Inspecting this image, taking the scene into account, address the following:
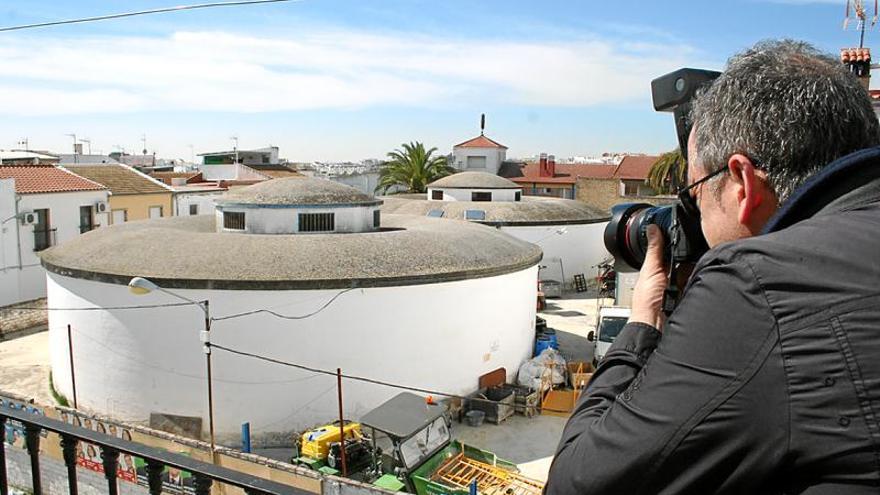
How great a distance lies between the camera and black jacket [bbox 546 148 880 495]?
116cm

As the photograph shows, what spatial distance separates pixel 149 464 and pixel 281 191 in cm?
1378

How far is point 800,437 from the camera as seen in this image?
1181 millimetres

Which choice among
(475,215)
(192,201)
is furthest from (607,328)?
(192,201)

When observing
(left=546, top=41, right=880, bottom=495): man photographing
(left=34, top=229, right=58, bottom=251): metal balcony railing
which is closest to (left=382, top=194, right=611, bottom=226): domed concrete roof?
(left=34, top=229, right=58, bottom=251): metal balcony railing

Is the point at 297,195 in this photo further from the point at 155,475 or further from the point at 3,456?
the point at 155,475

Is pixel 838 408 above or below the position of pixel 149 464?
above

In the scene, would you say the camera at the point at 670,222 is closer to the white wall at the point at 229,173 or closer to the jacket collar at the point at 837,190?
the jacket collar at the point at 837,190

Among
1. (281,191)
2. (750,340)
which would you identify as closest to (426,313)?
(281,191)

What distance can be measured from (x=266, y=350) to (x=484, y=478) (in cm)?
497

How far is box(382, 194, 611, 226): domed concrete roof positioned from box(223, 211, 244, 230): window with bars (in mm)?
12437

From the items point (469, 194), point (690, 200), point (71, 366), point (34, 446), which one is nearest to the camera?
point (690, 200)

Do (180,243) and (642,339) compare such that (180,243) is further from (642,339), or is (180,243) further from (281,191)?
(642,339)

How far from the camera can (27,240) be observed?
76.4 feet

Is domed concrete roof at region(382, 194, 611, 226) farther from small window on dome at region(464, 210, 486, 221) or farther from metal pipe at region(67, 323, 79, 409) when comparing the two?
metal pipe at region(67, 323, 79, 409)
